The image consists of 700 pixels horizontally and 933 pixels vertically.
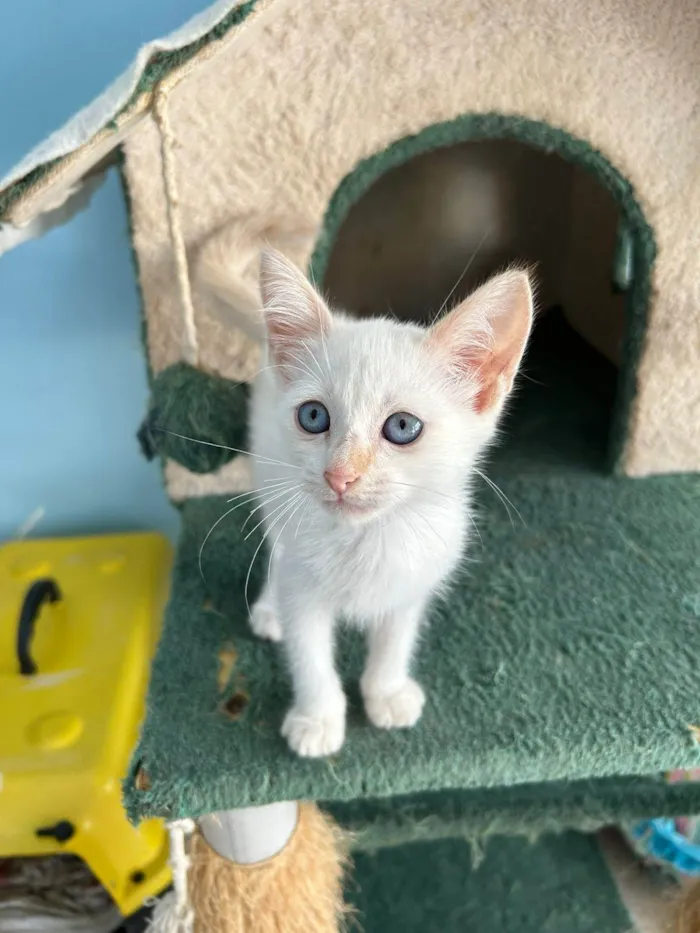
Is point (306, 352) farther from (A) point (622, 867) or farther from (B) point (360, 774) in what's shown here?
(A) point (622, 867)

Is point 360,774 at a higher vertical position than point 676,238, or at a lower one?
lower

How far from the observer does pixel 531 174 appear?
4.79ft

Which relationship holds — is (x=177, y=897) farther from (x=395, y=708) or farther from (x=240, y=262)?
(x=240, y=262)

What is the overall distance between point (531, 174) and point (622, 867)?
4.12 ft

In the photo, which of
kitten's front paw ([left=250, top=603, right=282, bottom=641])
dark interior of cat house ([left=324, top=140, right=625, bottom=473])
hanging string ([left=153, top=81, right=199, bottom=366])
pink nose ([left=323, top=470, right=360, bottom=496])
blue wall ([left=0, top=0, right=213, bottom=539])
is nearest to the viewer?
pink nose ([left=323, top=470, right=360, bottom=496])

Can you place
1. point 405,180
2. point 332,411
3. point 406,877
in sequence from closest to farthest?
point 332,411 < point 406,877 < point 405,180

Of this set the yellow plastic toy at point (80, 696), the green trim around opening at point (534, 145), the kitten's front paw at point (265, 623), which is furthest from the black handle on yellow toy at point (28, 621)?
the green trim around opening at point (534, 145)

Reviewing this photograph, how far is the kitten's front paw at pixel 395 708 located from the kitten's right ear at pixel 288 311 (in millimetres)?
342

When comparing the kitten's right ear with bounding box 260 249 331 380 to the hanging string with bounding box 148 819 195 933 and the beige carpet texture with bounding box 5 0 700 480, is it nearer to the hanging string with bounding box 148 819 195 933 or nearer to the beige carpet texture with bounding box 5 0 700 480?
the beige carpet texture with bounding box 5 0 700 480

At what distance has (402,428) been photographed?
24.1 inches

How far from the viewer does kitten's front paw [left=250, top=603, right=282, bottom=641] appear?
87 cm

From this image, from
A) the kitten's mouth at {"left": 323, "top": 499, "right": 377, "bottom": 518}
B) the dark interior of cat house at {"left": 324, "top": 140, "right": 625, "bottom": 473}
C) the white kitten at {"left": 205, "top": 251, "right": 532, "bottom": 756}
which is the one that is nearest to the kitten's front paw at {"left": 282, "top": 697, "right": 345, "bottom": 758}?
the white kitten at {"left": 205, "top": 251, "right": 532, "bottom": 756}

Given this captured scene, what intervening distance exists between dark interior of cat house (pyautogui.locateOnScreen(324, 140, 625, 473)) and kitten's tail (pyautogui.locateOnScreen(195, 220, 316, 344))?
47 cm

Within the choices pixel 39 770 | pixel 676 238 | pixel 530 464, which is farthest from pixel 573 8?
pixel 39 770
